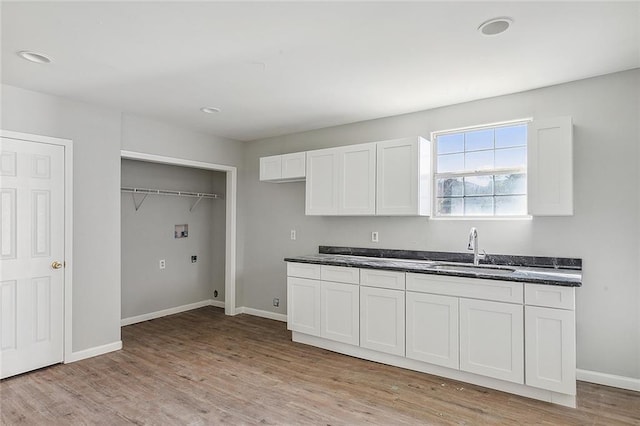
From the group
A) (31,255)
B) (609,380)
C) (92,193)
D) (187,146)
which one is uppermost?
(187,146)

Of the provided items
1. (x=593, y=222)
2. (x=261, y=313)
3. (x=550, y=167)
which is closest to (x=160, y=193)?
(x=261, y=313)

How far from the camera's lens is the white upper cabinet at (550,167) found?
2980 mm

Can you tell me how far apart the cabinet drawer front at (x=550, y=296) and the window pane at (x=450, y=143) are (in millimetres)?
1605

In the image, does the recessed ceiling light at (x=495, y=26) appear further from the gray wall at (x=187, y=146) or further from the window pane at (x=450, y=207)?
the gray wall at (x=187, y=146)

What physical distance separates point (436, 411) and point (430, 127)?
104 inches

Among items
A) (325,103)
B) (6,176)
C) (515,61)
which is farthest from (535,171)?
(6,176)

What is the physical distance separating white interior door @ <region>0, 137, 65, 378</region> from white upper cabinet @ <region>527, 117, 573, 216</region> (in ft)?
13.7

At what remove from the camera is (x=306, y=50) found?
261 centimetres

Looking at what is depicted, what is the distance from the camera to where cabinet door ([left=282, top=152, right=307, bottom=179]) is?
4.49 m

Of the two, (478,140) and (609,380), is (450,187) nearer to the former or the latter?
(478,140)

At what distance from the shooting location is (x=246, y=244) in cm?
552

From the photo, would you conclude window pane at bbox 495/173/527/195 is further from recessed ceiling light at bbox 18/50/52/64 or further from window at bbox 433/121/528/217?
recessed ceiling light at bbox 18/50/52/64

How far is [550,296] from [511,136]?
156 cm

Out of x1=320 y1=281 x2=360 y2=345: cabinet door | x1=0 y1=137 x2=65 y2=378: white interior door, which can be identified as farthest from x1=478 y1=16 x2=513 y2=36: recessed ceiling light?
x1=0 y1=137 x2=65 y2=378: white interior door
